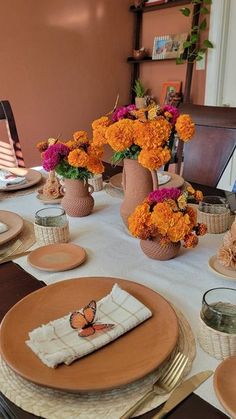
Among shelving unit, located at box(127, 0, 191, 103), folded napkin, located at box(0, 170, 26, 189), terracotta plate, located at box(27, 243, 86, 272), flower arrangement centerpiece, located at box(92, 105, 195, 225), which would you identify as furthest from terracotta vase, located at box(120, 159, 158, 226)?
shelving unit, located at box(127, 0, 191, 103)

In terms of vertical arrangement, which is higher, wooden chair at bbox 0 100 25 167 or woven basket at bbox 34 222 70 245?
wooden chair at bbox 0 100 25 167

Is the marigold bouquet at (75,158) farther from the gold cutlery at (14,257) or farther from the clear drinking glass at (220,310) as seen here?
the clear drinking glass at (220,310)

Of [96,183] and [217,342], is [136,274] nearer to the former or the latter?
[217,342]

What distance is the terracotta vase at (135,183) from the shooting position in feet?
3.44

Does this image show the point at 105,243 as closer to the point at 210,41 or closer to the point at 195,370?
the point at 195,370

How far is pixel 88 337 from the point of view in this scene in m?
0.61

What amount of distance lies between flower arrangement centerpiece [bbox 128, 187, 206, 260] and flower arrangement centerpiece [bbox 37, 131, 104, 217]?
315mm

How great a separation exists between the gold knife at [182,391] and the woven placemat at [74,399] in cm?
1

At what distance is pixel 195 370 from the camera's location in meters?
0.58

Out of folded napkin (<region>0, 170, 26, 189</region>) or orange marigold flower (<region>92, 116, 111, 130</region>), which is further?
folded napkin (<region>0, 170, 26, 189</region>)

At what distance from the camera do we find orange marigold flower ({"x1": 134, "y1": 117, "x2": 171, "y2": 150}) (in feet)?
3.03

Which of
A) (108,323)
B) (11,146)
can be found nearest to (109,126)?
(108,323)

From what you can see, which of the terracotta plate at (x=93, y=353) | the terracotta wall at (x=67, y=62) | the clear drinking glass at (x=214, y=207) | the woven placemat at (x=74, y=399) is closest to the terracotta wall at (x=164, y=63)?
the terracotta wall at (x=67, y=62)

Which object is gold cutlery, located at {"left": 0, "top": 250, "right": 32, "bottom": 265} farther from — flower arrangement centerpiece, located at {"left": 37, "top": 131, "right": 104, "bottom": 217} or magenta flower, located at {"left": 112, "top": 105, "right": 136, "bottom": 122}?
magenta flower, located at {"left": 112, "top": 105, "right": 136, "bottom": 122}
